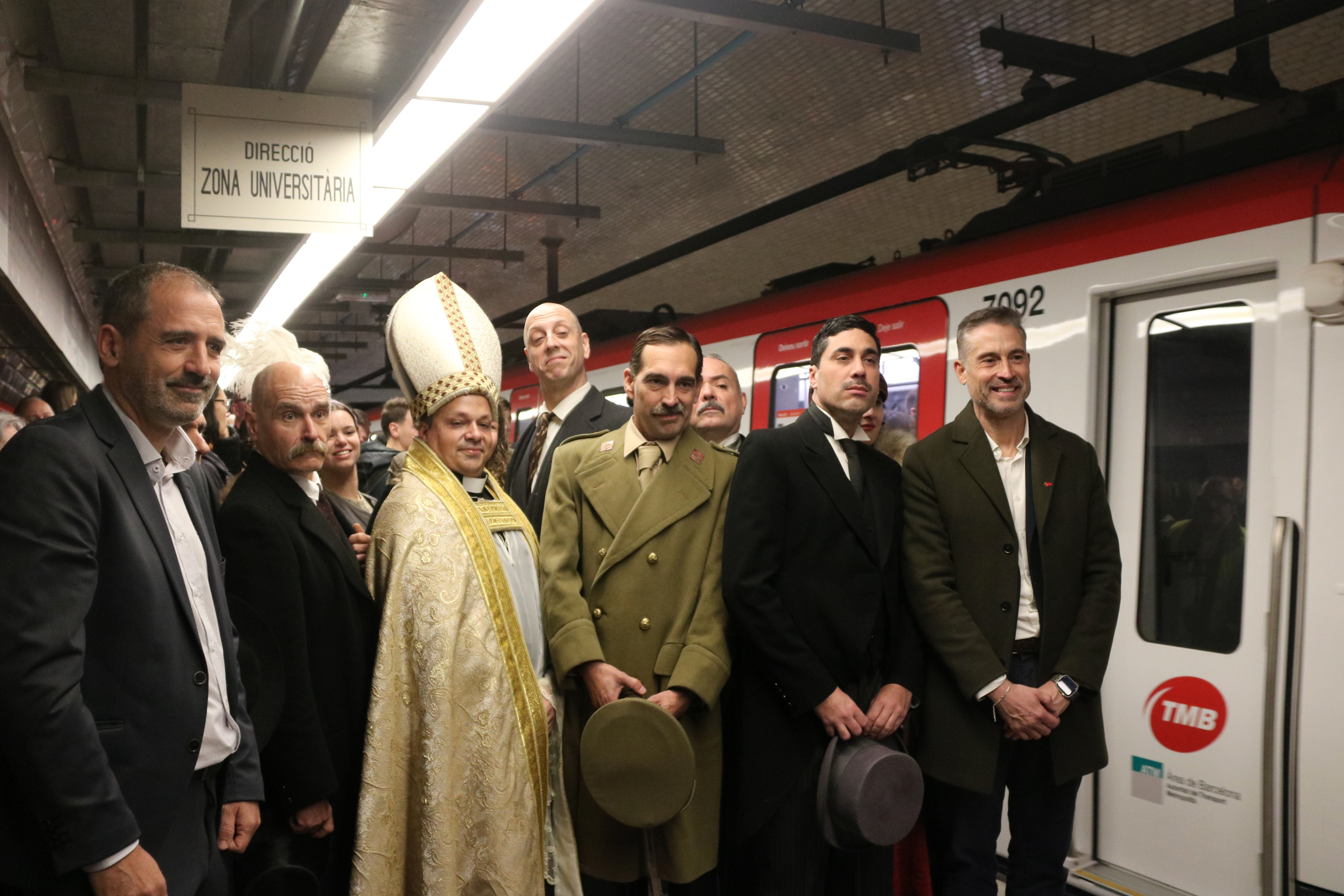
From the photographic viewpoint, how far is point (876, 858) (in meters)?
2.71

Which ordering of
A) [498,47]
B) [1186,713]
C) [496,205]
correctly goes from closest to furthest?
[1186,713]
[498,47]
[496,205]

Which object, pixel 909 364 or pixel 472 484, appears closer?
pixel 472 484

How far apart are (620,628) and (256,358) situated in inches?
Answer: 47.3

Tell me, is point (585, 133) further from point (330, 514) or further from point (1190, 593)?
point (1190, 593)

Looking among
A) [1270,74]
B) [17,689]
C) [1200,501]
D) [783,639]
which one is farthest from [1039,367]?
[17,689]

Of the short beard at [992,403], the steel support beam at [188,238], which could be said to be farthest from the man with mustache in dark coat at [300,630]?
the steel support beam at [188,238]

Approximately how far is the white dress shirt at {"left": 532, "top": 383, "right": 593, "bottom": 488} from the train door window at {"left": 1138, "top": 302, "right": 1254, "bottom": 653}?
195 centimetres

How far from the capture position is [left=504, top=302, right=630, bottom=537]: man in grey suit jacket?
133 inches

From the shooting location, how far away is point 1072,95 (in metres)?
4.73

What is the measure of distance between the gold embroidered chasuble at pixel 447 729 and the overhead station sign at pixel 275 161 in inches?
113

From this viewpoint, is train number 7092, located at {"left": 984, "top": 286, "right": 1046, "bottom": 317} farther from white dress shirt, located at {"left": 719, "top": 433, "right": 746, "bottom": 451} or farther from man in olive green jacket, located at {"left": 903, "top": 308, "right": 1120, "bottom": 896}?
white dress shirt, located at {"left": 719, "top": 433, "right": 746, "bottom": 451}

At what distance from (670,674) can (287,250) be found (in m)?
6.99

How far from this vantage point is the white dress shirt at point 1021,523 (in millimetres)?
2732

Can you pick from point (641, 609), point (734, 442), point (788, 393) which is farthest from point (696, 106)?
point (641, 609)
